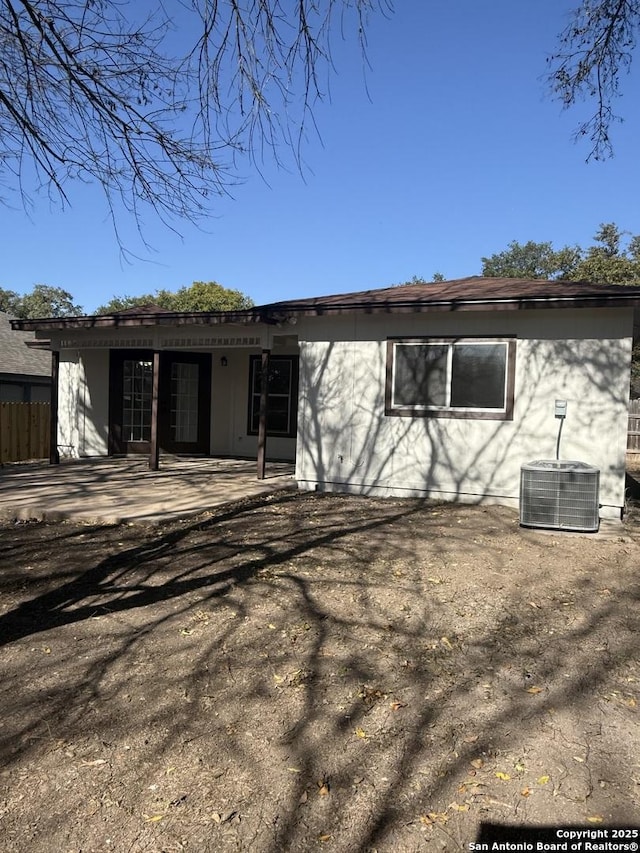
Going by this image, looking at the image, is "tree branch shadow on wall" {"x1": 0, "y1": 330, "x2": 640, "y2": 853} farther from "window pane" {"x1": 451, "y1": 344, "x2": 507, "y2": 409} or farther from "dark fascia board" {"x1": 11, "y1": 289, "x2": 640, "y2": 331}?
"dark fascia board" {"x1": 11, "y1": 289, "x2": 640, "y2": 331}

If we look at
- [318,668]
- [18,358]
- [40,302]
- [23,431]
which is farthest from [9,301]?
[318,668]

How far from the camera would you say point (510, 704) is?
3035mm

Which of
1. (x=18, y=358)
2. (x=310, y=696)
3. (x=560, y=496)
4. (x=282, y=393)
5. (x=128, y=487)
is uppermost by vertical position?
(x=18, y=358)

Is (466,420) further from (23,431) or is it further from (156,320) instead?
(23,431)

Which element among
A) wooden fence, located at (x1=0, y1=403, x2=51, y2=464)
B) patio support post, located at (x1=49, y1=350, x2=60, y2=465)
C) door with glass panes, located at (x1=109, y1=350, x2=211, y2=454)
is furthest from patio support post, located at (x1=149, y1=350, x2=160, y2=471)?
wooden fence, located at (x1=0, y1=403, x2=51, y2=464)

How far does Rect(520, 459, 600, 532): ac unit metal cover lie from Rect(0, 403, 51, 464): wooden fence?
10707mm

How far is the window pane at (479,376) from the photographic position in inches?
313

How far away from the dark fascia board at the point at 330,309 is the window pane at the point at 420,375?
1.96 ft

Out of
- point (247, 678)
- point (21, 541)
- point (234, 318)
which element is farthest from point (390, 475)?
point (247, 678)

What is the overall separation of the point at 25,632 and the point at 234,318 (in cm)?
612

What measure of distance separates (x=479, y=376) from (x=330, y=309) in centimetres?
224

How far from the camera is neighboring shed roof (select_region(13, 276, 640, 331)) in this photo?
285 inches

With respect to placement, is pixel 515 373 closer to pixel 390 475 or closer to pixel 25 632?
pixel 390 475

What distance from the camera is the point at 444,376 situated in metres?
8.24
